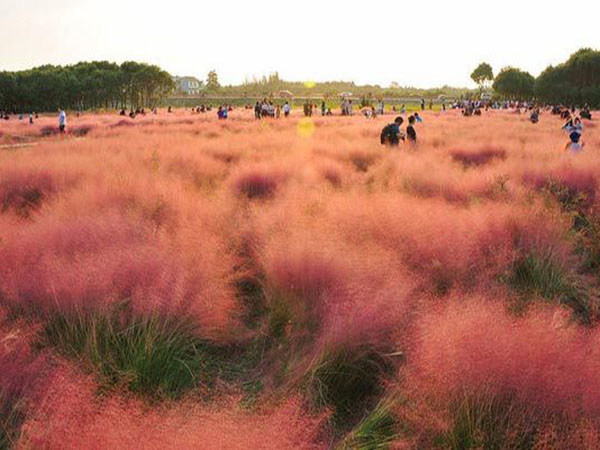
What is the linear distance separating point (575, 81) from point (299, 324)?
95.9m

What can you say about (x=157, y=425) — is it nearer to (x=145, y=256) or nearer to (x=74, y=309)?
(x=74, y=309)

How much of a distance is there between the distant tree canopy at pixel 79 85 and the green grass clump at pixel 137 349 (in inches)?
3578

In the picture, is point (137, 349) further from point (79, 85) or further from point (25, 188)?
point (79, 85)

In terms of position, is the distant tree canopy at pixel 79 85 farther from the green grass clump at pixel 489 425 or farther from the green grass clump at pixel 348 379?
the green grass clump at pixel 489 425

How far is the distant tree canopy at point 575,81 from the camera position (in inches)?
2997

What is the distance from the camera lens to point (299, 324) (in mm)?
4266


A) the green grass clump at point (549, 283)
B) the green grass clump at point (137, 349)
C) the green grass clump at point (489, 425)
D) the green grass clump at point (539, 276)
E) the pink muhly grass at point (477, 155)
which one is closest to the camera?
the green grass clump at point (489, 425)

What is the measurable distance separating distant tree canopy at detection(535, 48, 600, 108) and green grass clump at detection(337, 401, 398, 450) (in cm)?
8841

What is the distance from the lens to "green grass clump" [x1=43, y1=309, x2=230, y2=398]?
349 cm

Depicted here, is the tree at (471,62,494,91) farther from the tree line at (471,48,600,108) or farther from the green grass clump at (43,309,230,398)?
the green grass clump at (43,309,230,398)

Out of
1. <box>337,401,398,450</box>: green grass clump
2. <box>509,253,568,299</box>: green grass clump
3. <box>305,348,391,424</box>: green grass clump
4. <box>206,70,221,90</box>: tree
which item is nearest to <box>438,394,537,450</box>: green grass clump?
<box>337,401,398,450</box>: green grass clump

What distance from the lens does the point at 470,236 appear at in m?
5.93

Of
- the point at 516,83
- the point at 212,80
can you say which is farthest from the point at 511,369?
the point at 212,80

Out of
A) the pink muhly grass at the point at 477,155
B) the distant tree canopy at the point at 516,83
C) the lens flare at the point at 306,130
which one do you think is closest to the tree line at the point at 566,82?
the distant tree canopy at the point at 516,83
